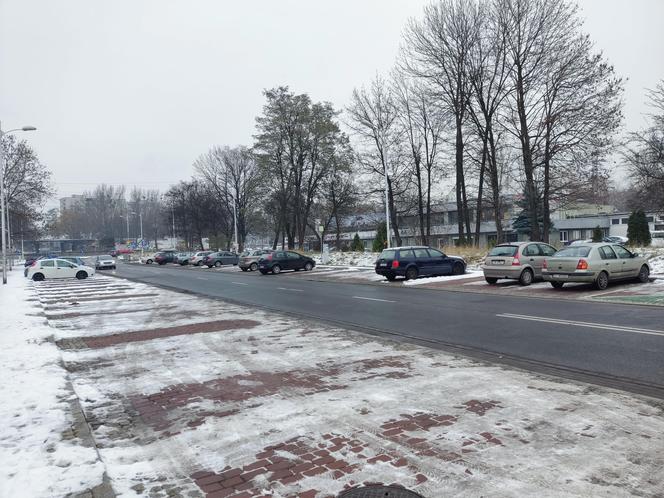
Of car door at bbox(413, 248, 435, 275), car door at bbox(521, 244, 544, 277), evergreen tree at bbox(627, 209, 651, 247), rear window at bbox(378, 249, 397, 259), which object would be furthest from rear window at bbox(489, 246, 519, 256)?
evergreen tree at bbox(627, 209, 651, 247)

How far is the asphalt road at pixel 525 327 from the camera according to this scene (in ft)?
22.9

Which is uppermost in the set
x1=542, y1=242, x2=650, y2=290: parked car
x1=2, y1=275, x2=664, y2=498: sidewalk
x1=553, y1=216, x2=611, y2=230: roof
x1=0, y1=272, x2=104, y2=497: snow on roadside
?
x1=553, y1=216, x2=611, y2=230: roof

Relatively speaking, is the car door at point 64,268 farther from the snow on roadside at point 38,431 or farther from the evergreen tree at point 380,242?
the snow on roadside at point 38,431

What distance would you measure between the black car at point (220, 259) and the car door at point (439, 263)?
30128 mm

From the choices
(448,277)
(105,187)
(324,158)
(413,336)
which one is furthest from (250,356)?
(105,187)

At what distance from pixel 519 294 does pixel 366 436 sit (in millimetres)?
13291

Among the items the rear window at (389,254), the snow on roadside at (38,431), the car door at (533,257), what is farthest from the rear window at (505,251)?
the snow on roadside at (38,431)

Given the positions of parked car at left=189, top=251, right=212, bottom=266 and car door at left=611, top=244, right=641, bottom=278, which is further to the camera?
parked car at left=189, top=251, right=212, bottom=266

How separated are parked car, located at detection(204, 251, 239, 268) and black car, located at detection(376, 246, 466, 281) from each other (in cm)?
2901

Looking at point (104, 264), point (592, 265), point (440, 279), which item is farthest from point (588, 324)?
point (104, 264)

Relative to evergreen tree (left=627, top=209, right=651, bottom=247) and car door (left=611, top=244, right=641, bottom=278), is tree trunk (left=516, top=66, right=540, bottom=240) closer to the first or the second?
car door (left=611, top=244, right=641, bottom=278)

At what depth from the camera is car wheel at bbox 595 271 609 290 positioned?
1633 centimetres

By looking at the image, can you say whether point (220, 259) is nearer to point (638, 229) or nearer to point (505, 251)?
point (505, 251)

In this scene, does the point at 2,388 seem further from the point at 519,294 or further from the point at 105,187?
the point at 105,187
